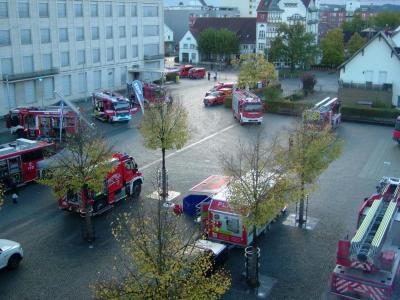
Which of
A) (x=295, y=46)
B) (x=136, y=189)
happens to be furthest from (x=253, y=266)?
(x=295, y=46)

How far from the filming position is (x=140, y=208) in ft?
84.9

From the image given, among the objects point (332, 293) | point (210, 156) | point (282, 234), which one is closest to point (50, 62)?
point (210, 156)

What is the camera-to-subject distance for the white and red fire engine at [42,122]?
39.8 meters

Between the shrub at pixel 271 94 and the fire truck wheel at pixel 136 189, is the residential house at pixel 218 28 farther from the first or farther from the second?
the fire truck wheel at pixel 136 189

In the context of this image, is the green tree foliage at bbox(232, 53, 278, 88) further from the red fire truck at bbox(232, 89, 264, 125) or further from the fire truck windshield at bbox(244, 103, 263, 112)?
the fire truck windshield at bbox(244, 103, 263, 112)

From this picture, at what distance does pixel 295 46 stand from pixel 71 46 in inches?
1474

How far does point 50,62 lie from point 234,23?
5516 centimetres

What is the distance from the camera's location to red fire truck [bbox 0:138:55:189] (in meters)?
28.7

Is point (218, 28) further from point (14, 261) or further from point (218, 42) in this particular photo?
point (14, 261)

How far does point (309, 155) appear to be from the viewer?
72.7ft

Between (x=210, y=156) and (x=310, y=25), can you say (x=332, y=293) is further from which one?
(x=310, y=25)

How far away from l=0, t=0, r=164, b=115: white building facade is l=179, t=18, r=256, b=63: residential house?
27064 mm

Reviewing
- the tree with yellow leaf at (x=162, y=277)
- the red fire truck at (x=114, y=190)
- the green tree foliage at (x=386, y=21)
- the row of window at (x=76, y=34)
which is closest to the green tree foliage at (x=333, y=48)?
the row of window at (x=76, y=34)

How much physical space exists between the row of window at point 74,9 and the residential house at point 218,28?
94.1 ft
